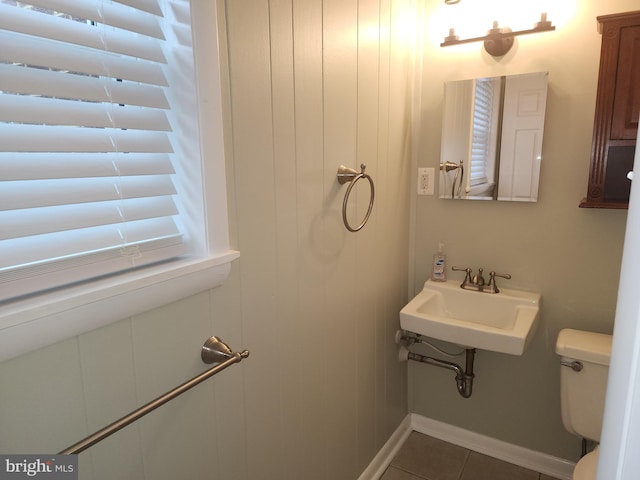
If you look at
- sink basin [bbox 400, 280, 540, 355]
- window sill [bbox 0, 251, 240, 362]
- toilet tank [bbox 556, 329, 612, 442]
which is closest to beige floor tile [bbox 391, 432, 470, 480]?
toilet tank [bbox 556, 329, 612, 442]

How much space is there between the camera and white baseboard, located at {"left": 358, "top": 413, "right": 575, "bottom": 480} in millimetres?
1856

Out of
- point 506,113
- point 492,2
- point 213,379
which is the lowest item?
point 213,379

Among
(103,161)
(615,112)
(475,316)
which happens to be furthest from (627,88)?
(103,161)

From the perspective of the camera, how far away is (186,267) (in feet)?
2.84

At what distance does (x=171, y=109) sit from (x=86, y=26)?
0.69 ft

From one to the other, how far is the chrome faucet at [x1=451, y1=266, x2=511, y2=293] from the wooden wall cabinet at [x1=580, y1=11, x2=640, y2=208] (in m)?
0.47

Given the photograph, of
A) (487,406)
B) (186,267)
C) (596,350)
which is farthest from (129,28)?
(487,406)

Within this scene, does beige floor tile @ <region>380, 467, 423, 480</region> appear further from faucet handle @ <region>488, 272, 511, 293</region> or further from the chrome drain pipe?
faucet handle @ <region>488, 272, 511, 293</region>

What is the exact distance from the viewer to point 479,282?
188 centimetres

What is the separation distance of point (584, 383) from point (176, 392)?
4.82ft

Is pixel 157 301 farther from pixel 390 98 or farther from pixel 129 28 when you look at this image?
pixel 390 98

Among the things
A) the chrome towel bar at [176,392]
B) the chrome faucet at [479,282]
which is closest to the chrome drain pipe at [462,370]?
the chrome faucet at [479,282]

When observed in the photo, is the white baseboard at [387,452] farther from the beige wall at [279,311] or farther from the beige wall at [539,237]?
the beige wall at [539,237]

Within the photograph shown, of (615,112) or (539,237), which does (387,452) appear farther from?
(615,112)
